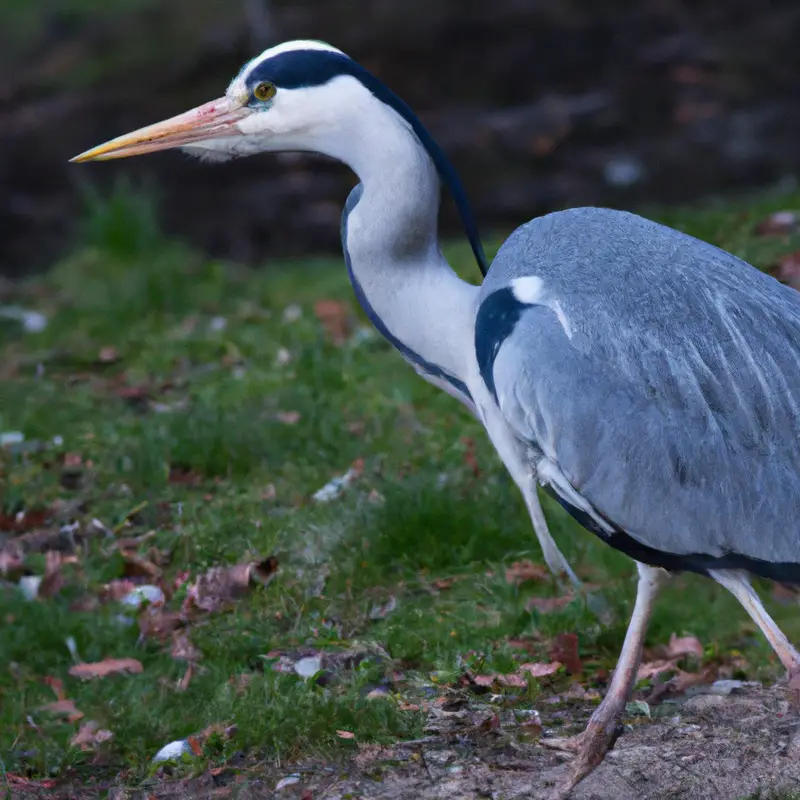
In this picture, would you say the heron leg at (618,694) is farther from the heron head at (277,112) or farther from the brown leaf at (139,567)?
the brown leaf at (139,567)

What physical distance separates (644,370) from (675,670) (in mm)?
1343

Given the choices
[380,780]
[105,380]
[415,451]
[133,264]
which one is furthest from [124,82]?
[380,780]

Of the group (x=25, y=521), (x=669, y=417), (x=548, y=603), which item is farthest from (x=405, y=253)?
(x=25, y=521)

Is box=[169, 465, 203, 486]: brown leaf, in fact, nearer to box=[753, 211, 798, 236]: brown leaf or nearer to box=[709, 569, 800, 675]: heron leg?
box=[709, 569, 800, 675]: heron leg

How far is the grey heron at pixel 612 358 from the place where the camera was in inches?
143

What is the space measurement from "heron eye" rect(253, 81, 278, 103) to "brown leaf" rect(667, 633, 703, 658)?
2.24 m

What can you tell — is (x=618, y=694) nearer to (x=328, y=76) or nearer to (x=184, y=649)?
(x=184, y=649)

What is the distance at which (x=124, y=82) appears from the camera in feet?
42.7

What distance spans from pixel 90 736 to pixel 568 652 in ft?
5.00

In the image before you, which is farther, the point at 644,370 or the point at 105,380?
the point at 105,380

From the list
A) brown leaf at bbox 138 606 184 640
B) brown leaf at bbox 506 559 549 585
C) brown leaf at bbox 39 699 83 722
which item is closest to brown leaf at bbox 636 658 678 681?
brown leaf at bbox 506 559 549 585

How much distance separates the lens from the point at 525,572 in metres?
5.11

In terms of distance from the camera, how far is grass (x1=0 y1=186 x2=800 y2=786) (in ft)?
14.3

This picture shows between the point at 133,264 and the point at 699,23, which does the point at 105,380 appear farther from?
the point at 699,23
